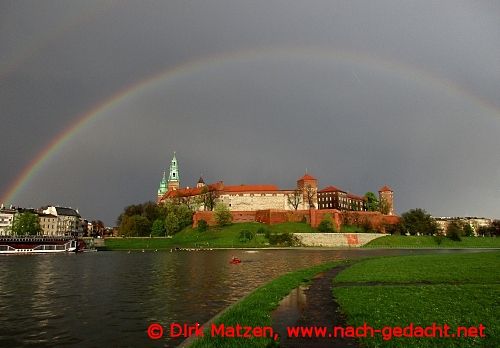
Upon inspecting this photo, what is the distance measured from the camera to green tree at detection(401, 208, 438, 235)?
427 feet

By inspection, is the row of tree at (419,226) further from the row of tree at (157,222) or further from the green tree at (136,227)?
the green tree at (136,227)

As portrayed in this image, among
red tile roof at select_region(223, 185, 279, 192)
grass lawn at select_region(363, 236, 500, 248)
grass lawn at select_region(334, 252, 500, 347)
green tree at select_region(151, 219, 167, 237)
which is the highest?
red tile roof at select_region(223, 185, 279, 192)

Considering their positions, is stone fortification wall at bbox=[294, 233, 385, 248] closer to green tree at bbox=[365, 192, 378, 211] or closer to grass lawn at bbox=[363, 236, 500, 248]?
grass lawn at bbox=[363, 236, 500, 248]

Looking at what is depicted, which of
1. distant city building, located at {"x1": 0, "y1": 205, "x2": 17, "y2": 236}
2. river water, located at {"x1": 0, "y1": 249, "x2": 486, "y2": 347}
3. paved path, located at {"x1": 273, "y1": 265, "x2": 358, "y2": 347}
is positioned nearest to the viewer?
paved path, located at {"x1": 273, "y1": 265, "x2": 358, "y2": 347}

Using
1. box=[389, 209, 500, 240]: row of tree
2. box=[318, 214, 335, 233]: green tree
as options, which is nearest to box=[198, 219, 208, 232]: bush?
box=[318, 214, 335, 233]: green tree

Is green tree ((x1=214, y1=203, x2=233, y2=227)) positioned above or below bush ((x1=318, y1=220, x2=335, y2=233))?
above

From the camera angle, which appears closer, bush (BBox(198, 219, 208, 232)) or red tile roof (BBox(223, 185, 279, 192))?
bush (BBox(198, 219, 208, 232))

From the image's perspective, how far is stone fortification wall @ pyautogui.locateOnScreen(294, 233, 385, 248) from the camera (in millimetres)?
115688

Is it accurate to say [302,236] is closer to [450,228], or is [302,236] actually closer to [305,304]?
[450,228]

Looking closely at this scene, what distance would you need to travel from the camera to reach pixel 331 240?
382 feet

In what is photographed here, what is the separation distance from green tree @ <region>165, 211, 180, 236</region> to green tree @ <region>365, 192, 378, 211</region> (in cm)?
8008

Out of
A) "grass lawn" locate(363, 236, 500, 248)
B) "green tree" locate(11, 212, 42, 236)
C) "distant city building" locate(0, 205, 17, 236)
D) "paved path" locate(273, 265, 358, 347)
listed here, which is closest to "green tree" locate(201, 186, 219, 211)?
"green tree" locate(11, 212, 42, 236)

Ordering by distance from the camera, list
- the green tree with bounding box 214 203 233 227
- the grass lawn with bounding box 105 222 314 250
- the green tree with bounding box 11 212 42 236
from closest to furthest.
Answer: the grass lawn with bounding box 105 222 314 250 < the green tree with bounding box 11 212 42 236 < the green tree with bounding box 214 203 233 227

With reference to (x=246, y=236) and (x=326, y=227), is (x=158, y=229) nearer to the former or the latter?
(x=246, y=236)
